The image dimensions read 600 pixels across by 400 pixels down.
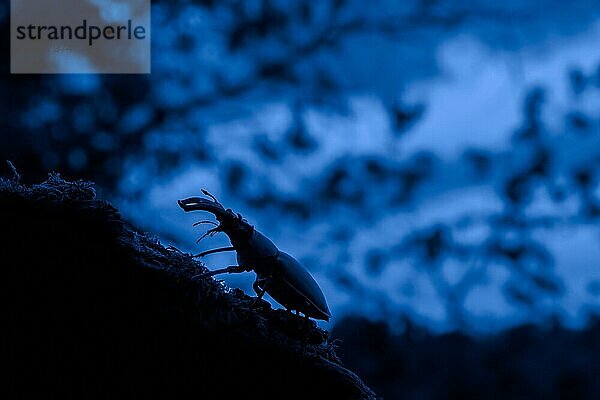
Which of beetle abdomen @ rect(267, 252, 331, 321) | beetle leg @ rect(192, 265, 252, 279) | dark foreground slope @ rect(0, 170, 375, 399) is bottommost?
dark foreground slope @ rect(0, 170, 375, 399)

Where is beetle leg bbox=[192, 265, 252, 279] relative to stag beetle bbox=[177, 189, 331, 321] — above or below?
below

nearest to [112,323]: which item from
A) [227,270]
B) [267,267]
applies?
[227,270]

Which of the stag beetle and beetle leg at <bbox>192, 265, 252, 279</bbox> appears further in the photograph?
the stag beetle

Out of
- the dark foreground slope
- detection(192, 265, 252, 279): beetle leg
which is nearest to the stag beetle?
detection(192, 265, 252, 279): beetle leg

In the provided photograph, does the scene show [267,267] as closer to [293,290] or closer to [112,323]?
[293,290]

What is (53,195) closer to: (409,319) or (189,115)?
(189,115)

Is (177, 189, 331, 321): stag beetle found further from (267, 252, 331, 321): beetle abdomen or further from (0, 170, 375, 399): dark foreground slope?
(0, 170, 375, 399): dark foreground slope
